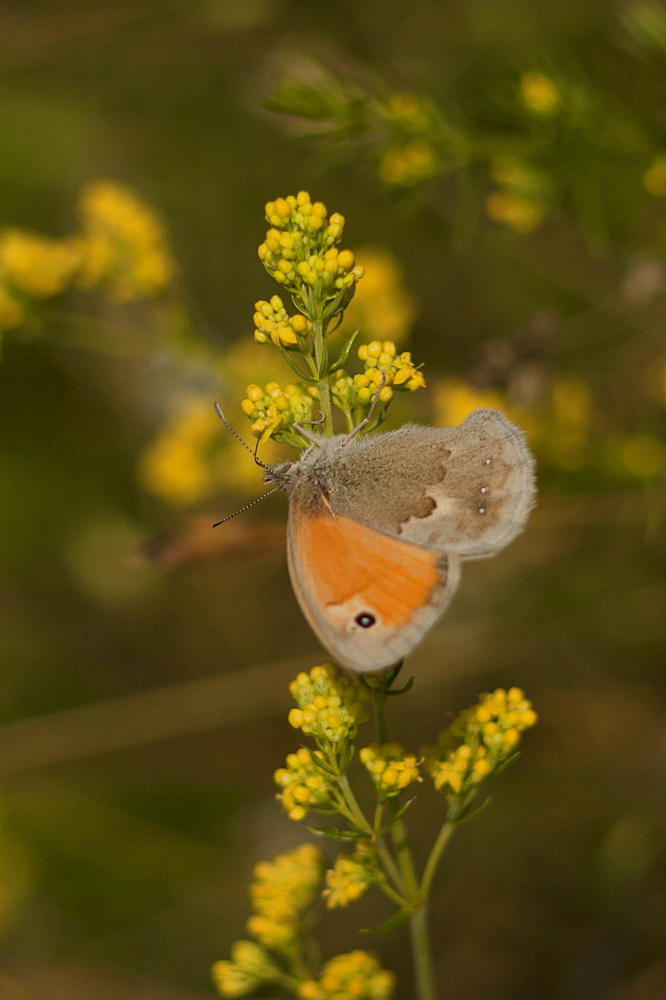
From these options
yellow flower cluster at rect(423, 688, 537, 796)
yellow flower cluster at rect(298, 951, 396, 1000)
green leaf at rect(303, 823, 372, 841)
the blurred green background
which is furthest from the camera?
the blurred green background

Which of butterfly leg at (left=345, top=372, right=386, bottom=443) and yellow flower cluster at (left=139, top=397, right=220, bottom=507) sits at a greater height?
yellow flower cluster at (left=139, top=397, right=220, bottom=507)

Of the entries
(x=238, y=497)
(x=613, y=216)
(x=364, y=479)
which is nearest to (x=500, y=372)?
(x=613, y=216)

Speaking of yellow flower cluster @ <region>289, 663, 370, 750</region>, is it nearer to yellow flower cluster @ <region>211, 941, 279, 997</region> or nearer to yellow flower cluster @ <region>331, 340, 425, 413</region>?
yellow flower cluster @ <region>331, 340, 425, 413</region>

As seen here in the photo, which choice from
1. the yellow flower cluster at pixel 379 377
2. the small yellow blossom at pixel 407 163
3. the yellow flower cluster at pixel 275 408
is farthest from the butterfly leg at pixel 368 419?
the small yellow blossom at pixel 407 163

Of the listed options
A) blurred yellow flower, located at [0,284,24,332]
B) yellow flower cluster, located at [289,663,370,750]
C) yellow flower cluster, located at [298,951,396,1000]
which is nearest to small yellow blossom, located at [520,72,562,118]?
blurred yellow flower, located at [0,284,24,332]

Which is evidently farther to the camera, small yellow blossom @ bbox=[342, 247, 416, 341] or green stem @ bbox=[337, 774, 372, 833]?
small yellow blossom @ bbox=[342, 247, 416, 341]

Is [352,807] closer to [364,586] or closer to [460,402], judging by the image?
[364,586]
